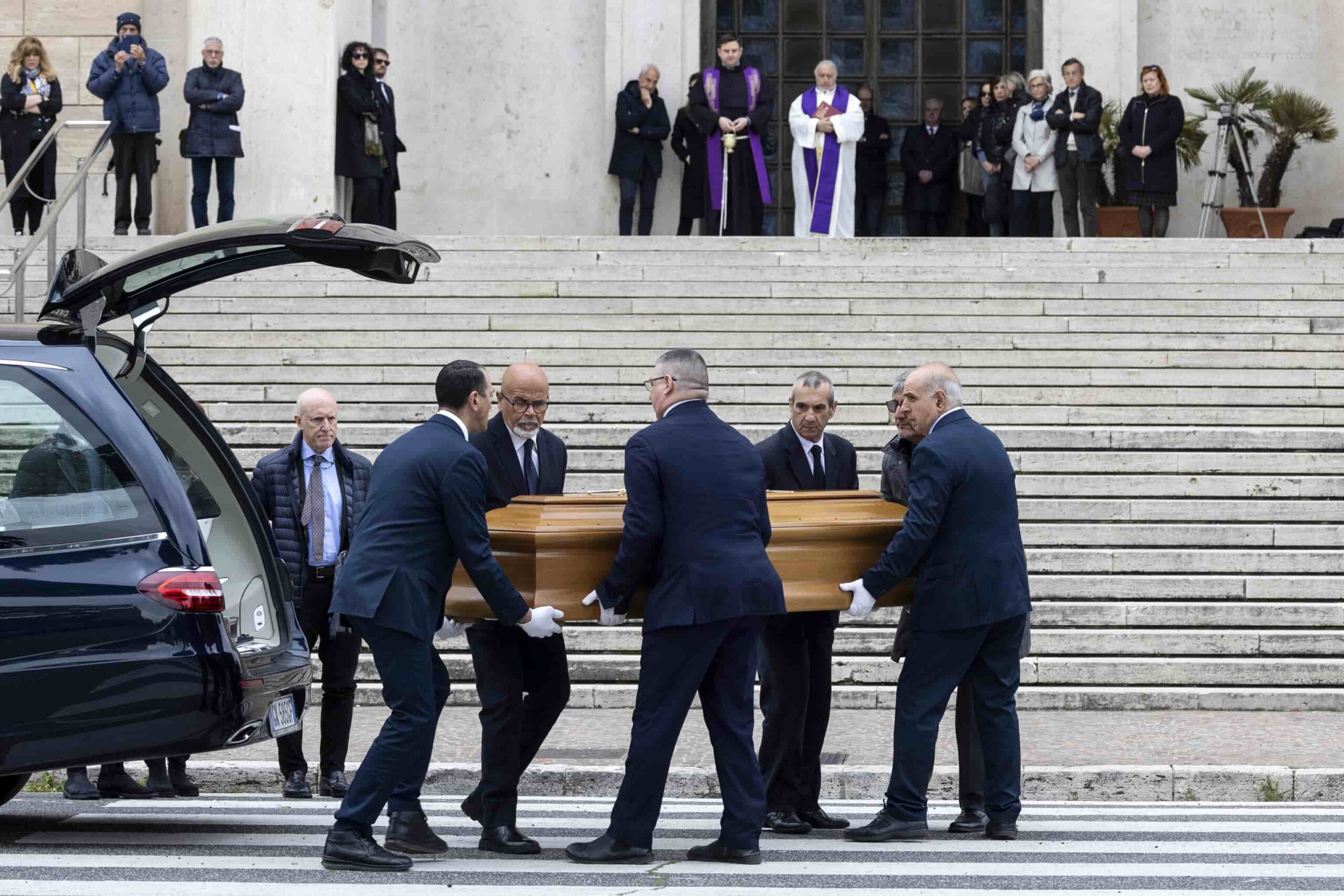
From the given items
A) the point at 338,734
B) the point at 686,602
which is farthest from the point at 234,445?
the point at 686,602

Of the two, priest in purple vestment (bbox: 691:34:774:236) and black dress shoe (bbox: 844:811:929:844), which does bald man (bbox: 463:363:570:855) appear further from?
priest in purple vestment (bbox: 691:34:774:236)

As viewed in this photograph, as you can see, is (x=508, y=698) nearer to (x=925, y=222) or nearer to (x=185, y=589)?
(x=185, y=589)

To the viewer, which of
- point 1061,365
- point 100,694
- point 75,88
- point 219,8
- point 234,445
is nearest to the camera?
Answer: point 100,694

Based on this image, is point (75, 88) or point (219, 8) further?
point (75, 88)

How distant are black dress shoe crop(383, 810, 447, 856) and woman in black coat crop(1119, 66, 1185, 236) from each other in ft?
46.9

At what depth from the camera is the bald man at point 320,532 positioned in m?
8.47

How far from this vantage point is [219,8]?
64.5 feet

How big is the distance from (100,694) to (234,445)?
21.9ft

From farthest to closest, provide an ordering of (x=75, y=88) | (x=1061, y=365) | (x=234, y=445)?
1. (x=75, y=88)
2. (x=1061, y=365)
3. (x=234, y=445)

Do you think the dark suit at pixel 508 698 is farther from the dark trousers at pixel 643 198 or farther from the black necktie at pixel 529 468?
the dark trousers at pixel 643 198

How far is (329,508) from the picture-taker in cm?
861

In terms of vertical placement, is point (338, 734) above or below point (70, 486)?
below

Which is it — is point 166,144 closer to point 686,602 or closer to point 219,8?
point 219,8

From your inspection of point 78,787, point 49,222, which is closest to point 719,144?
point 49,222
